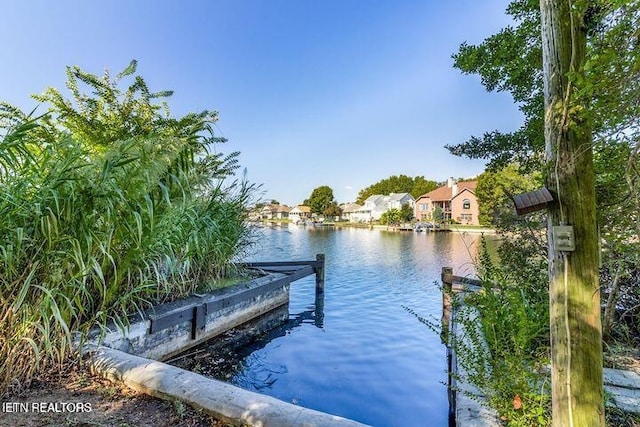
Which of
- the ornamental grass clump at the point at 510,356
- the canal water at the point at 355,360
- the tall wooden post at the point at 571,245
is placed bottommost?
the canal water at the point at 355,360

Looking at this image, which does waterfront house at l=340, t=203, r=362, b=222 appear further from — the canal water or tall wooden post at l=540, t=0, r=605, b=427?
tall wooden post at l=540, t=0, r=605, b=427

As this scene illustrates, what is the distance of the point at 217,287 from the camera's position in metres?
5.07

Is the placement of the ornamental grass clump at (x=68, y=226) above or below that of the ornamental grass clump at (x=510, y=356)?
above

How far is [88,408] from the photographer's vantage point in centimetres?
181

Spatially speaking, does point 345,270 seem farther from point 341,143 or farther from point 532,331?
point 341,143

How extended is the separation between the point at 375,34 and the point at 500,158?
20.7 ft

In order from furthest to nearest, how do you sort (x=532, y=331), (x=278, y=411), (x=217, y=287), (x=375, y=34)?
(x=375, y=34) < (x=217, y=287) < (x=532, y=331) < (x=278, y=411)

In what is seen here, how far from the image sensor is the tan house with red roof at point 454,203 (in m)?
37.2

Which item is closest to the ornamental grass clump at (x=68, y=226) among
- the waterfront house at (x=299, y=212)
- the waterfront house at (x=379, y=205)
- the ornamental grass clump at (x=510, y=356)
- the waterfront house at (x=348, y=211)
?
the ornamental grass clump at (x=510, y=356)

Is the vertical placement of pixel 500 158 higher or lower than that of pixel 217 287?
higher

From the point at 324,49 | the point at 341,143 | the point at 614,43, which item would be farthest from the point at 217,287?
the point at 341,143

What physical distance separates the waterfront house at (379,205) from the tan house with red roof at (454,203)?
173 inches

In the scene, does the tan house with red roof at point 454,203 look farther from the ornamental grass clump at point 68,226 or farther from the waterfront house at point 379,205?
the ornamental grass clump at point 68,226

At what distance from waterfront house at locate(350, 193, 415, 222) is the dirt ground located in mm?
48444
